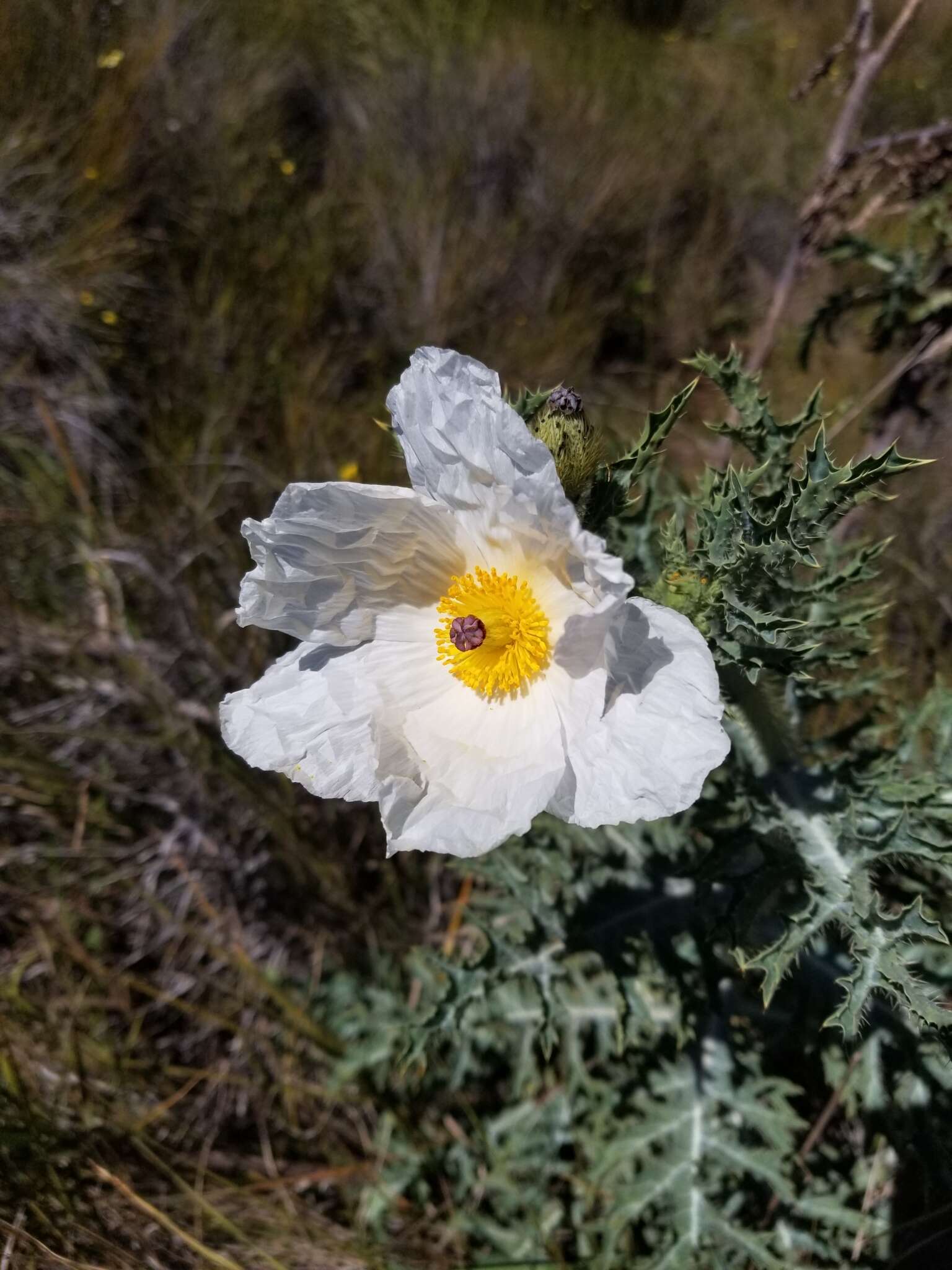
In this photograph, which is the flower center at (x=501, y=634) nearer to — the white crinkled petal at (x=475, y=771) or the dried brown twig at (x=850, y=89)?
the white crinkled petal at (x=475, y=771)

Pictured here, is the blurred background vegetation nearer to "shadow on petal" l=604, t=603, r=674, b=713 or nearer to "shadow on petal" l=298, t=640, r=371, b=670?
"shadow on petal" l=298, t=640, r=371, b=670

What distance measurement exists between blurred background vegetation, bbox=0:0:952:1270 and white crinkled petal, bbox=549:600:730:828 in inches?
53.9

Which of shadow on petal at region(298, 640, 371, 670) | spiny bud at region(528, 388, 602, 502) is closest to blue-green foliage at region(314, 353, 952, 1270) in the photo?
spiny bud at region(528, 388, 602, 502)

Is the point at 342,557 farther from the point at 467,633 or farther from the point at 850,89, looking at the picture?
the point at 850,89

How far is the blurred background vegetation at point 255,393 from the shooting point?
2344mm

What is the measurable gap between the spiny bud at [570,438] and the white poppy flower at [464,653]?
0.10 m

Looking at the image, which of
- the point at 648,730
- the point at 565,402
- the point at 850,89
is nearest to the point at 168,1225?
the point at 648,730

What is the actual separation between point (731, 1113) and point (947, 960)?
605mm

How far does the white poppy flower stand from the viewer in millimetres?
1176

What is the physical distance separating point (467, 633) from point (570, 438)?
1.16ft

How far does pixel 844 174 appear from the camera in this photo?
2.31 meters

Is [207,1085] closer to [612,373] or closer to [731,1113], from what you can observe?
[731,1113]

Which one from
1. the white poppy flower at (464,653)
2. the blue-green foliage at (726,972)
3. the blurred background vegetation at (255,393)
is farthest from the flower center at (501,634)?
the blurred background vegetation at (255,393)

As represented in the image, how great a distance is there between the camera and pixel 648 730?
1.20m
